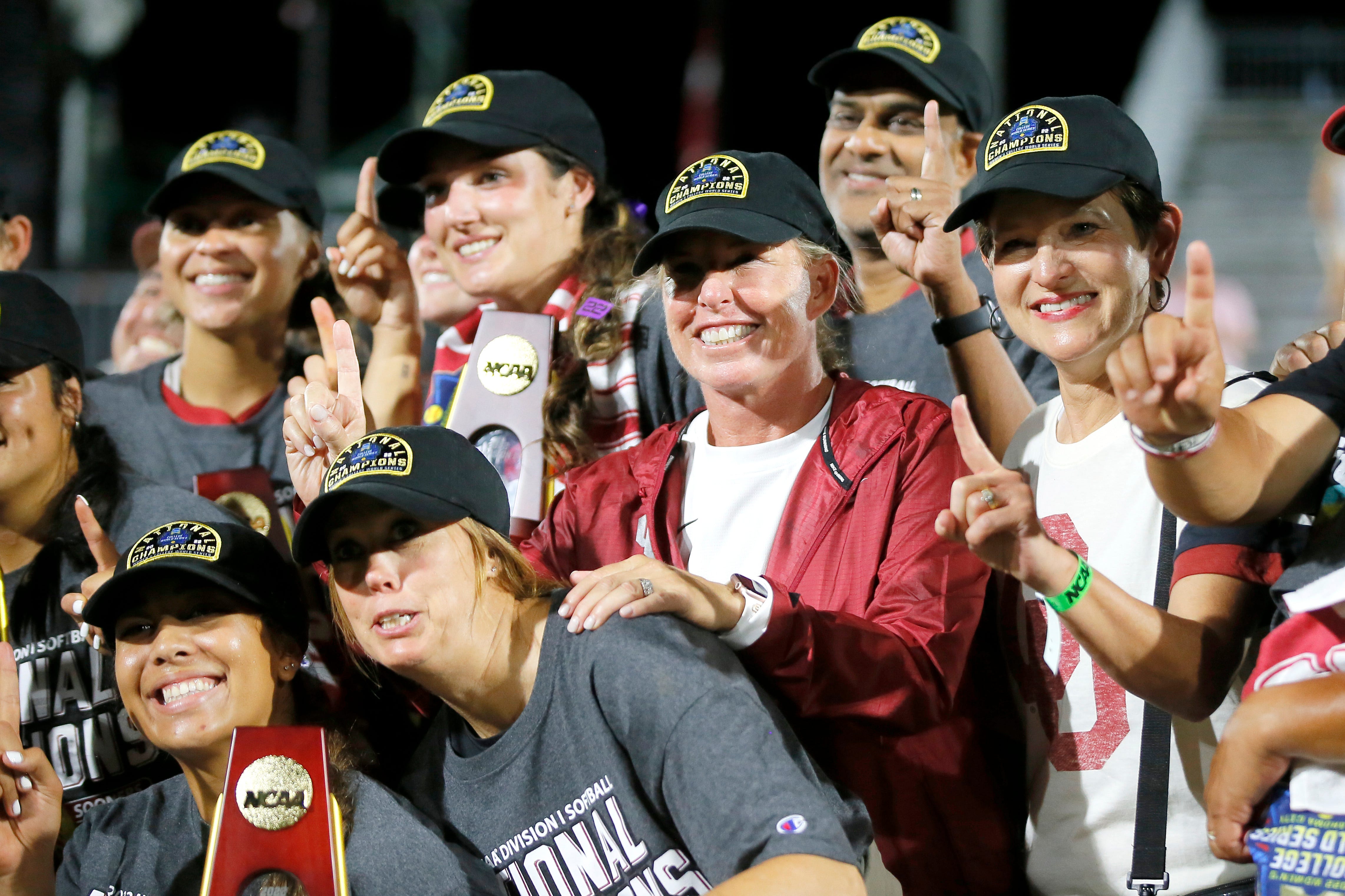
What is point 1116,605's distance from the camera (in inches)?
74.5

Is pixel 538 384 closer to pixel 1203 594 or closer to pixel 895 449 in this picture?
pixel 895 449

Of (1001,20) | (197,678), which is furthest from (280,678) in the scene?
(1001,20)

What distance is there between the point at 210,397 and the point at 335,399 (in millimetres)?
1006

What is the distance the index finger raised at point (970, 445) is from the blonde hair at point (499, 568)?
0.78 m

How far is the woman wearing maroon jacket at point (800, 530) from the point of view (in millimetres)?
2156

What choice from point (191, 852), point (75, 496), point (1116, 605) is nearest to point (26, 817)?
point (191, 852)

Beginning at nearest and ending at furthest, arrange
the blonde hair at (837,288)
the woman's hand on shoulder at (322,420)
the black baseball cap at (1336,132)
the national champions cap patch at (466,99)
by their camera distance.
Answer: the black baseball cap at (1336,132)
the blonde hair at (837,288)
the woman's hand on shoulder at (322,420)
the national champions cap patch at (466,99)

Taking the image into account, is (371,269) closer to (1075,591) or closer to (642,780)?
(642,780)

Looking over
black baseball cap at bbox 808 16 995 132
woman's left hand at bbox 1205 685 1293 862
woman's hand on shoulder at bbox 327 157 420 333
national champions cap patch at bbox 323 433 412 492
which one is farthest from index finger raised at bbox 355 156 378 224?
woman's left hand at bbox 1205 685 1293 862

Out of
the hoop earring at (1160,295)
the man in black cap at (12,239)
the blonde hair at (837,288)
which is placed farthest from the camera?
the man in black cap at (12,239)

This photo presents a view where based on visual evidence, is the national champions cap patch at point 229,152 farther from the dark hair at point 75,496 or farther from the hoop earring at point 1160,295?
the hoop earring at point 1160,295

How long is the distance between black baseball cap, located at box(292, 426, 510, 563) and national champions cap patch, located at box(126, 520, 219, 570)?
0.26 meters

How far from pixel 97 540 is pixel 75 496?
0.28 metres

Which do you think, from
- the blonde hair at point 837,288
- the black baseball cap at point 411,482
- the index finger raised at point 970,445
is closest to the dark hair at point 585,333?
the blonde hair at point 837,288
